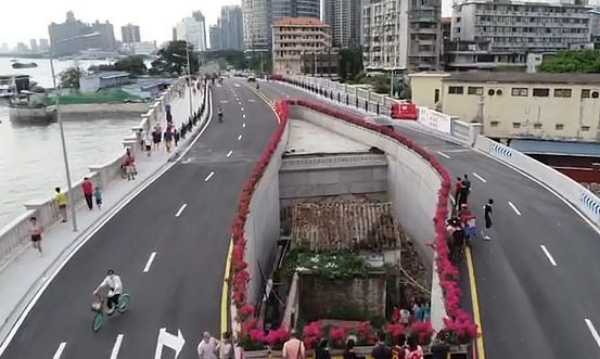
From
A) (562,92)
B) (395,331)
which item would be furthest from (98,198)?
(562,92)

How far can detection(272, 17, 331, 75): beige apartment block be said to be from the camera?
147 metres

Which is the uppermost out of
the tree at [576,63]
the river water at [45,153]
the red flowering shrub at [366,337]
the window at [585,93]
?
the tree at [576,63]

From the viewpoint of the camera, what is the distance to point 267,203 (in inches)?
957

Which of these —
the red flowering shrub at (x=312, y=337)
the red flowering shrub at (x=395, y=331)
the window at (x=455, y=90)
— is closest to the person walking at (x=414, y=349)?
the red flowering shrub at (x=395, y=331)

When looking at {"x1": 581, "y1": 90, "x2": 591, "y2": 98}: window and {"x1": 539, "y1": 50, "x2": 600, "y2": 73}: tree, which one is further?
{"x1": 539, "y1": 50, "x2": 600, "y2": 73}: tree

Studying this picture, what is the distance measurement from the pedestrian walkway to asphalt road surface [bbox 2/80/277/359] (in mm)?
388

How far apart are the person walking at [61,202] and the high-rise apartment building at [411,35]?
83.9m

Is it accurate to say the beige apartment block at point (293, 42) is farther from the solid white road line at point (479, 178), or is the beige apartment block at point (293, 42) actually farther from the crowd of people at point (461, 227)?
the crowd of people at point (461, 227)

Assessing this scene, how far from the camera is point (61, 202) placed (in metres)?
20.5

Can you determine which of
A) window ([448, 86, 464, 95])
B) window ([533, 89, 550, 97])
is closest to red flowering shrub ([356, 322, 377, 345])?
window ([533, 89, 550, 97])

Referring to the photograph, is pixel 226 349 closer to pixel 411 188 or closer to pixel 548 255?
pixel 548 255

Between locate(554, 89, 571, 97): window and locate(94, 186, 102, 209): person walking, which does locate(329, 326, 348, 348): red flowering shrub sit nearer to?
locate(94, 186, 102, 209): person walking

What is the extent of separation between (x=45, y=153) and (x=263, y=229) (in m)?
48.7

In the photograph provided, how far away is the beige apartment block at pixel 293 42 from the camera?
147 m
